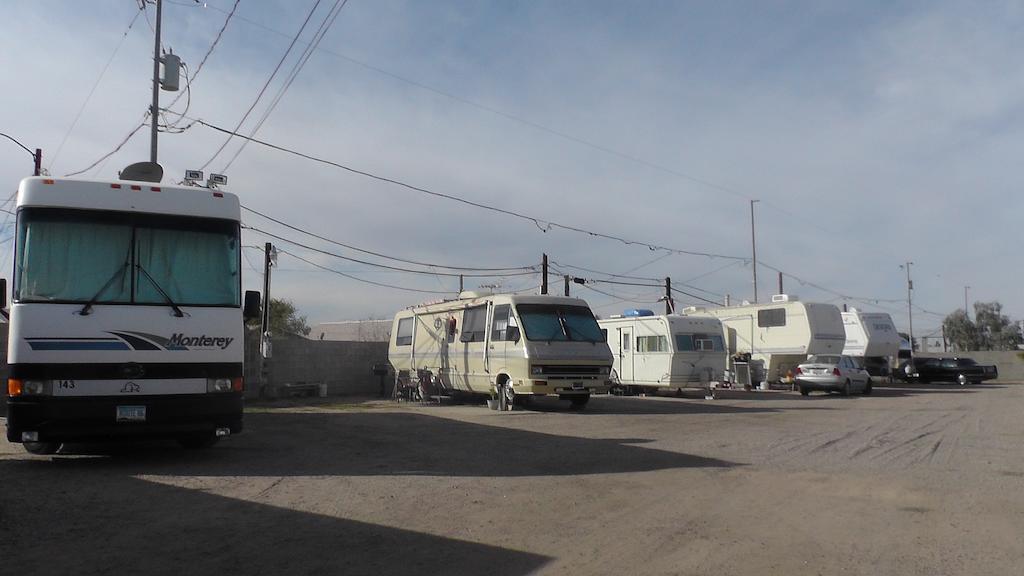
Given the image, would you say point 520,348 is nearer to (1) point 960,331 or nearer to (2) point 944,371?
(2) point 944,371

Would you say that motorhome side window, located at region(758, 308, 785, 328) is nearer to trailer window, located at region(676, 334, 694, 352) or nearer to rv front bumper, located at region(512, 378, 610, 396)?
trailer window, located at region(676, 334, 694, 352)

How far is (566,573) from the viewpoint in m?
5.13

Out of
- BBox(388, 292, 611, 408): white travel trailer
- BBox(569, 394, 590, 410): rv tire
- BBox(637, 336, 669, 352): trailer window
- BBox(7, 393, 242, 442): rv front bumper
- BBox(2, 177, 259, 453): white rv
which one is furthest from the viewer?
BBox(637, 336, 669, 352): trailer window

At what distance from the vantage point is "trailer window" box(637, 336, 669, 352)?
24.5 m

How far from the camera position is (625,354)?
26.5 metres

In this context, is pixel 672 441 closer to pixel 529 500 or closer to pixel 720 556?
pixel 529 500

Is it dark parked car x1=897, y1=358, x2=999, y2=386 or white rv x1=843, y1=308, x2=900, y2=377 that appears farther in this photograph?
dark parked car x1=897, y1=358, x2=999, y2=386

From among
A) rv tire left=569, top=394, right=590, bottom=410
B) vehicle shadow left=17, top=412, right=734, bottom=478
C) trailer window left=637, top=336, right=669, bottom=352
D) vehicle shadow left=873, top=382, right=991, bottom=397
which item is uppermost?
trailer window left=637, top=336, right=669, bottom=352

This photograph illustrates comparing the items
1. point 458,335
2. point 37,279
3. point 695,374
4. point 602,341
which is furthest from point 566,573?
point 695,374

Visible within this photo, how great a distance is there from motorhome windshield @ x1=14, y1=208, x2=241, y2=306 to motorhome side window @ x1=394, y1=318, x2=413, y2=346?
13.7 metres

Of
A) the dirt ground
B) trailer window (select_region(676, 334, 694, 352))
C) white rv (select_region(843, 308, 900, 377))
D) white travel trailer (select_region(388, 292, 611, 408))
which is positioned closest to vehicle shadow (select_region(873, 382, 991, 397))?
white rv (select_region(843, 308, 900, 377))

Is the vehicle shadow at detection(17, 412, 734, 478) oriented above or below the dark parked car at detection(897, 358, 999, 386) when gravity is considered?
below

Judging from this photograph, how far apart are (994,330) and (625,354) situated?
→ 70.0 metres

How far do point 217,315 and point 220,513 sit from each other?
3167 millimetres
